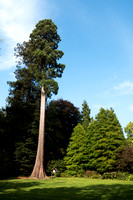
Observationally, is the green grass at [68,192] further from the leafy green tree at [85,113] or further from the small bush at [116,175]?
the leafy green tree at [85,113]

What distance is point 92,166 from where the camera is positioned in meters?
25.1

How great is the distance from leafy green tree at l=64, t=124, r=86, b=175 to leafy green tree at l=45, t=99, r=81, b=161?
2.59 m

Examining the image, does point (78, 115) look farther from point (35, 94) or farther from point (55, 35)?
point (55, 35)

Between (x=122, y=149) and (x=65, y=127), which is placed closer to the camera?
(x=122, y=149)

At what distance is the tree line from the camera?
23.6 m

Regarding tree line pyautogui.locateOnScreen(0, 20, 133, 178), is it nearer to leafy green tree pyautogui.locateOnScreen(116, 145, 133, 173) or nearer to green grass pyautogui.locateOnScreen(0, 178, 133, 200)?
leafy green tree pyautogui.locateOnScreen(116, 145, 133, 173)

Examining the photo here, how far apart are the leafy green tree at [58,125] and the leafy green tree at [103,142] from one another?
5.75m

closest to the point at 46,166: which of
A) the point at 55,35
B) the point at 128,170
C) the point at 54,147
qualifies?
the point at 54,147

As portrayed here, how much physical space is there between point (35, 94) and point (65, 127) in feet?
29.8

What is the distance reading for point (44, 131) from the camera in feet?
78.3

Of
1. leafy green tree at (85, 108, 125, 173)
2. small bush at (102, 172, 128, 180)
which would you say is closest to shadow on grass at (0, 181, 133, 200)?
small bush at (102, 172, 128, 180)

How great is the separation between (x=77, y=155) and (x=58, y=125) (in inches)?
236

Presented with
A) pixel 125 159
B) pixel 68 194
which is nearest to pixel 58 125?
pixel 125 159

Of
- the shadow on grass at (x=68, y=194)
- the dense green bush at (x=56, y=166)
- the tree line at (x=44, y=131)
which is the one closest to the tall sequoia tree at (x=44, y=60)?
the tree line at (x=44, y=131)
